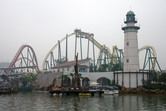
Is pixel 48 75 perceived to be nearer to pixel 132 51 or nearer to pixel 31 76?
pixel 31 76

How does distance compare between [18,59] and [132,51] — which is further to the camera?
[18,59]

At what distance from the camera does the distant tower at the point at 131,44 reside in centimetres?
5809

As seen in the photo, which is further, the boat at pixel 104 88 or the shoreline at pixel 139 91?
the shoreline at pixel 139 91

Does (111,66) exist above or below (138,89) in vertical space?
above

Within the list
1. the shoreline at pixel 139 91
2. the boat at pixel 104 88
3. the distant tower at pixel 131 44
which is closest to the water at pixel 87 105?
the boat at pixel 104 88

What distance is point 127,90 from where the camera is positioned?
56.8m

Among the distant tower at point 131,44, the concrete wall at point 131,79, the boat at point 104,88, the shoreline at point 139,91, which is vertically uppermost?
the distant tower at point 131,44

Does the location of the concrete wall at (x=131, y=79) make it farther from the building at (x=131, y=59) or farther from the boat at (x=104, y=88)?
the boat at (x=104, y=88)

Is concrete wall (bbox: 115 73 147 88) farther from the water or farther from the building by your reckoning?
the water

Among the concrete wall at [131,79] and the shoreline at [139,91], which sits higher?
the concrete wall at [131,79]

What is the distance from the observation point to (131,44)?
5888cm

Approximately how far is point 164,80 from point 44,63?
42600 mm

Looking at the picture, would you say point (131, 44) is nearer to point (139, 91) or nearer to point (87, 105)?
point (139, 91)

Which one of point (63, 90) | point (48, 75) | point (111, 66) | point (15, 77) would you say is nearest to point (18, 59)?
point (15, 77)
